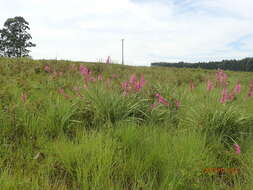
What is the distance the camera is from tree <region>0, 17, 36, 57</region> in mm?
38594

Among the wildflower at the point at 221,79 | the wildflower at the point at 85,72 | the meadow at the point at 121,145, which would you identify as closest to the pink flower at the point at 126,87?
the meadow at the point at 121,145

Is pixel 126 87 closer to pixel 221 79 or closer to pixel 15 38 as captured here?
pixel 221 79

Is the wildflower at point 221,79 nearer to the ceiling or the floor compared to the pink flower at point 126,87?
nearer to the ceiling

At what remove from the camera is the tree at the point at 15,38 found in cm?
3859

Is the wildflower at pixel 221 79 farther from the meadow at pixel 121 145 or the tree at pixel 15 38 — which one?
the tree at pixel 15 38

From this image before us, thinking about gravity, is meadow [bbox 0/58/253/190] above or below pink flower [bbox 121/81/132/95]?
below

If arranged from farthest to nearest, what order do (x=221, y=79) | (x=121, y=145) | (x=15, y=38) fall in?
(x=15, y=38) < (x=221, y=79) < (x=121, y=145)

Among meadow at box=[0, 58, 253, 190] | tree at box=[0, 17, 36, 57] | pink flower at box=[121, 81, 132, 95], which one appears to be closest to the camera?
meadow at box=[0, 58, 253, 190]

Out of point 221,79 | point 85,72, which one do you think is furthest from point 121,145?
point 221,79

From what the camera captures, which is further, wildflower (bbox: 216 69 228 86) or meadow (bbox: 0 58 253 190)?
wildflower (bbox: 216 69 228 86)

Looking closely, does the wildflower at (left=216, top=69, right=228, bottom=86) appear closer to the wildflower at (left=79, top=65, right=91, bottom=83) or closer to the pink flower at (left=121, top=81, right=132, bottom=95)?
the pink flower at (left=121, top=81, right=132, bottom=95)

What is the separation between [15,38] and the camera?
38781mm

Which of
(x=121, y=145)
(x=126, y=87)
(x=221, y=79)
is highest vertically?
(x=221, y=79)

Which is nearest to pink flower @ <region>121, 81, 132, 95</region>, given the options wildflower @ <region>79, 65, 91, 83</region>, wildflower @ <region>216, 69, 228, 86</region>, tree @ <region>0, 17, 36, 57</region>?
wildflower @ <region>79, 65, 91, 83</region>
